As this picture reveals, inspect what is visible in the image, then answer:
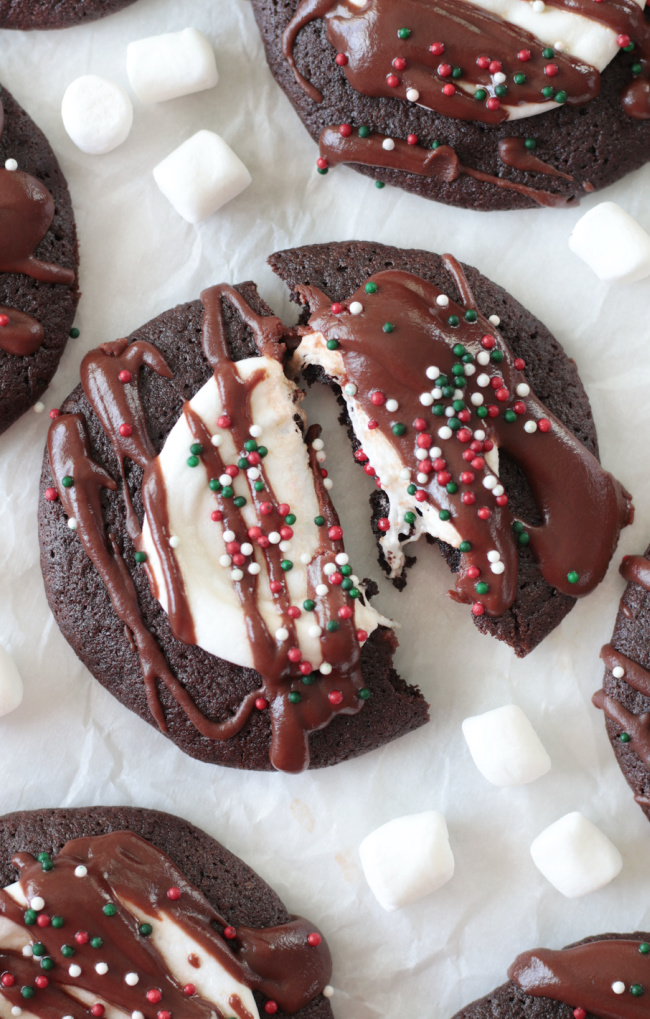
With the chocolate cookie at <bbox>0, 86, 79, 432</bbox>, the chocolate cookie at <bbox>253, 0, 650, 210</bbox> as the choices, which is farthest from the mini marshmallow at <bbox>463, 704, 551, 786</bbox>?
the chocolate cookie at <bbox>0, 86, 79, 432</bbox>

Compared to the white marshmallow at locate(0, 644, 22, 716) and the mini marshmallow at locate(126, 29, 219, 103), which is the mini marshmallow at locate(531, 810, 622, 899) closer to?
the white marshmallow at locate(0, 644, 22, 716)

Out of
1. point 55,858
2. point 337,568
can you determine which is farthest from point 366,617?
point 55,858

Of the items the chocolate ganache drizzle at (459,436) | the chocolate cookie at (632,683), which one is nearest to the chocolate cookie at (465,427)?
the chocolate ganache drizzle at (459,436)

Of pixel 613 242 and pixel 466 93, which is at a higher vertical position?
pixel 466 93

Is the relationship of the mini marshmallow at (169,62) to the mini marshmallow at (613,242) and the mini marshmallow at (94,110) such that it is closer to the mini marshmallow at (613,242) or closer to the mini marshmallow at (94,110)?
the mini marshmallow at (94,110)

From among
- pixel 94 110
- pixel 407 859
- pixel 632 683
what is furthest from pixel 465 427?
pixel 94 110

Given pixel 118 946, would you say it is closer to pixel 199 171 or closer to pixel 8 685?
pixel 8 685
